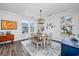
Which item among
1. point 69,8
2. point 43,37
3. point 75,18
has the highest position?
point 69,8

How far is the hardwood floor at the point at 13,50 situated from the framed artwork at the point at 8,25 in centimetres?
31

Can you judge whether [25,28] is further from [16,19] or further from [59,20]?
[59,20]

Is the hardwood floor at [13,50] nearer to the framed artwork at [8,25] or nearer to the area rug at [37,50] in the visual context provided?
the area rug at [37,50]

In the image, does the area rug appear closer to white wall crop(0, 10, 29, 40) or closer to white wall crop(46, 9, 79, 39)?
white wall crop(0, 10, 29, 40)

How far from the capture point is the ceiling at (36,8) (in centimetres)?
198

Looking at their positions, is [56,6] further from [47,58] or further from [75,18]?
[47,58]

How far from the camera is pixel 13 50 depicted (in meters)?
2.06

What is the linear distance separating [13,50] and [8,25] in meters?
0.51

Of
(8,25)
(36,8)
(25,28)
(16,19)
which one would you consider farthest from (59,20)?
(8,25)

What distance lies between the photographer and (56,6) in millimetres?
2014

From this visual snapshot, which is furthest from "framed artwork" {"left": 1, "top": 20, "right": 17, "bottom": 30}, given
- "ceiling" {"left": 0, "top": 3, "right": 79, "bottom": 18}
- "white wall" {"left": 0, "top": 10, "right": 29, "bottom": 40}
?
"ceiling" {"left": 0, "top": 3, "right": 79, "bottom": 18}

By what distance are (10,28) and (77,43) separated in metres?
1.34

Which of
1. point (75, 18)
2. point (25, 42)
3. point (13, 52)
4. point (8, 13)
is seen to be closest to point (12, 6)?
point (8, 13)

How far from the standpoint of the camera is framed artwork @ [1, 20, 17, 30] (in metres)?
1.98
